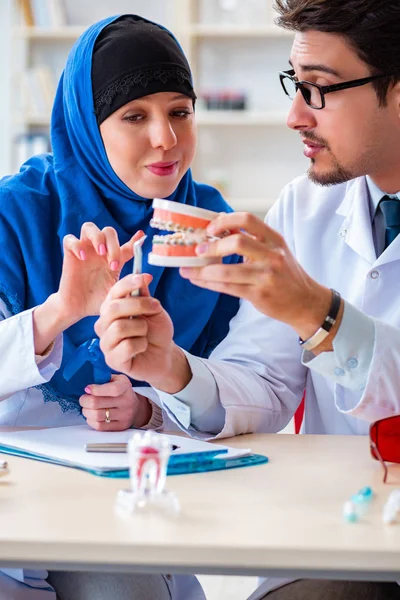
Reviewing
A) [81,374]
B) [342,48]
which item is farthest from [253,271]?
[342,48]

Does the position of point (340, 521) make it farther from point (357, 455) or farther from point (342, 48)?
point (342, 48)

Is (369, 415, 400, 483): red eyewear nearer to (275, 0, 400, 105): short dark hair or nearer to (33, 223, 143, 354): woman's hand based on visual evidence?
(33, 223, 143, 354): woman's hand

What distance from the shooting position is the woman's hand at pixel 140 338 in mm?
1419

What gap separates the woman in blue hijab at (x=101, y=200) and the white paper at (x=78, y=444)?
73mm

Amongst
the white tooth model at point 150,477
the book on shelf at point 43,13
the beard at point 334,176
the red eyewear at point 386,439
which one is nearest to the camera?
the white tooth model at point 150,477

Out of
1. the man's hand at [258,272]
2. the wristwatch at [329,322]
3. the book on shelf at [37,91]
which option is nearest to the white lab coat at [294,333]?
the wristwatch at [329,322]

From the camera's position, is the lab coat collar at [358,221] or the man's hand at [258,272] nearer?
the man's hand at [258,272]

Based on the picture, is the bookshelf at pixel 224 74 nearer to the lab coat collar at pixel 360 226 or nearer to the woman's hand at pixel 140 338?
the lab coat collar at pixel 360 226

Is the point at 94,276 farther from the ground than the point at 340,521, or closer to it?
farther from the ground

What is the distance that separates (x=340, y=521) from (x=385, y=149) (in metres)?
1.05

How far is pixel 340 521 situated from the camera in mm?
1064

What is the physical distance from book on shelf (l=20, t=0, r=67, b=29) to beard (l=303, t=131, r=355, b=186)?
3.77 metres

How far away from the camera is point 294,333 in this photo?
186 centimetres

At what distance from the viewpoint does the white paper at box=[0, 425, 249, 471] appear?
133 centimetres
